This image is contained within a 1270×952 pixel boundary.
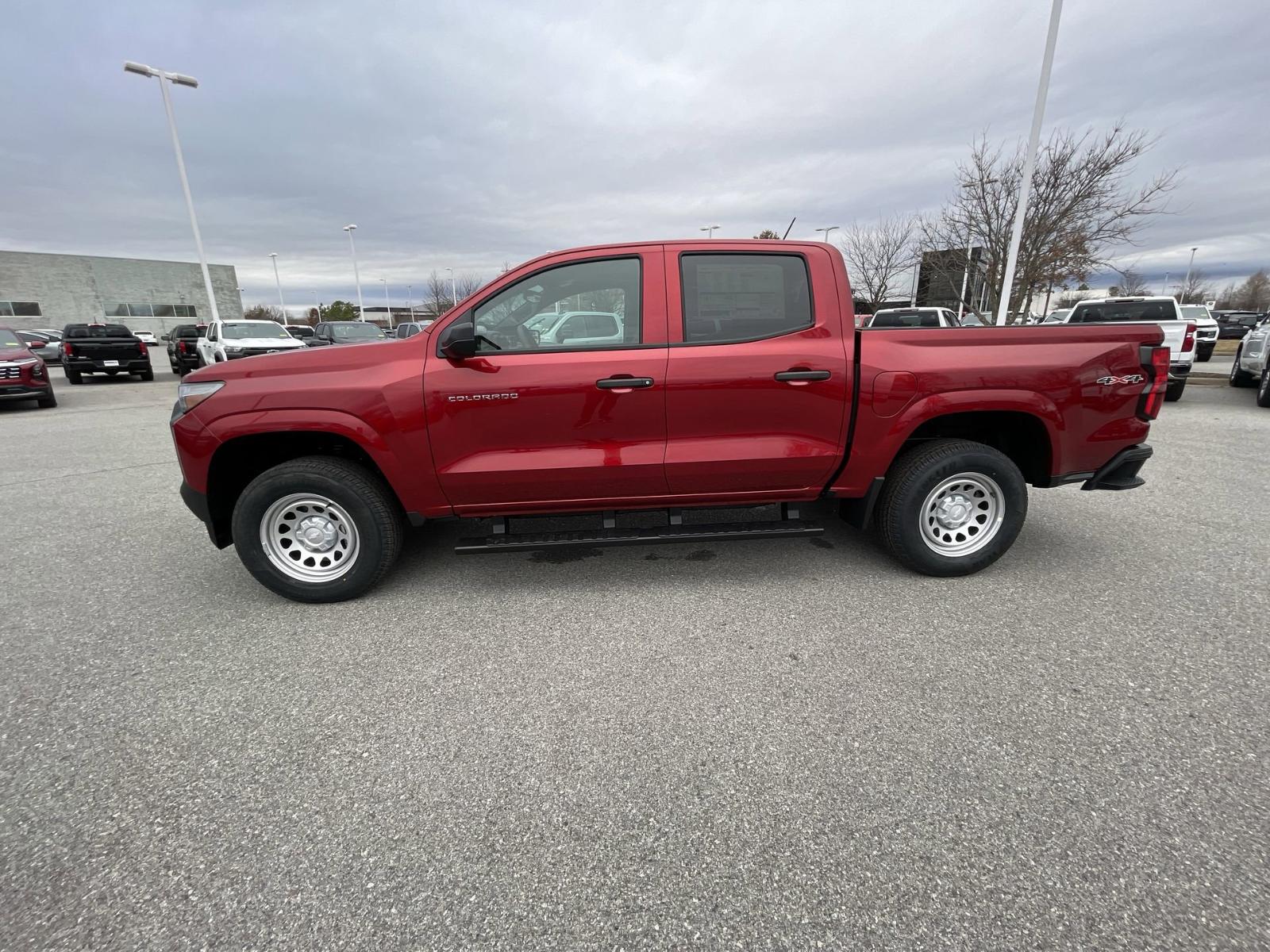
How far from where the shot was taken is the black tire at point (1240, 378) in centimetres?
1227

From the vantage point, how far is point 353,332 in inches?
768

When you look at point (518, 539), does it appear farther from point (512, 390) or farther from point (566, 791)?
point (566, 791)

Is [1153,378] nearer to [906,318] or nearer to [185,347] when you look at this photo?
[906,318]

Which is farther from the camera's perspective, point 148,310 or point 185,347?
point 148,310

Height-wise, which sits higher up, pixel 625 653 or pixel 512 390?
pixel 512 390

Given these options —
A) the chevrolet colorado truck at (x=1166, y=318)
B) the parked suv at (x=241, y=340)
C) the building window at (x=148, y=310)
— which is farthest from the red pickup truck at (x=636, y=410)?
the building window at (x=148, y=310)

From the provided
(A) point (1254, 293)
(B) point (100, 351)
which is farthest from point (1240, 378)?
(A) point (1254, 293)

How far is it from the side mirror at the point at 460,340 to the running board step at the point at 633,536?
42.3 inches

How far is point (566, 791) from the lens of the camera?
2.05 meters

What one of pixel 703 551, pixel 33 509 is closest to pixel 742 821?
A: pixel 703 551

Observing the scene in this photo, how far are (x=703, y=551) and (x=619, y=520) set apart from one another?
71cm

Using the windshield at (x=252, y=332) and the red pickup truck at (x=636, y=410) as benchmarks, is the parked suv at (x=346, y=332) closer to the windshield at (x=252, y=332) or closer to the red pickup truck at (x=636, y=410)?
the windshield at (x=252, y=332)

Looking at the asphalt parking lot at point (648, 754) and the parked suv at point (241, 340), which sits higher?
the parked suv at point (241, 340)

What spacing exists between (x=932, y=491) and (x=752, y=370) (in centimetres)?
132
